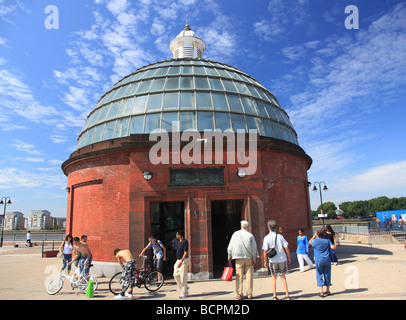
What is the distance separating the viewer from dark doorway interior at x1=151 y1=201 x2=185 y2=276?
1359 cm

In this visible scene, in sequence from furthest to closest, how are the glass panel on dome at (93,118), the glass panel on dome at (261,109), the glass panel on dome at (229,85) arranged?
1. the glass panel on dome at (93,118)
2. the glass panel on dome at (229,85)
3. the glass panel on dome at (261,109)

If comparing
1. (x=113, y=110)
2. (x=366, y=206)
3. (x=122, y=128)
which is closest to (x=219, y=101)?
(x=122, y=128)

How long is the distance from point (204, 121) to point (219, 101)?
5.72 ft

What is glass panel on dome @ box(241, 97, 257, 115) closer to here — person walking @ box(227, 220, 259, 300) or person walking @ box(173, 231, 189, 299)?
person walking @ box(173, 231, 189, 299)

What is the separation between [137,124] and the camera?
46.4 ft

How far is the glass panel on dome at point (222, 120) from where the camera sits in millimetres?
13927

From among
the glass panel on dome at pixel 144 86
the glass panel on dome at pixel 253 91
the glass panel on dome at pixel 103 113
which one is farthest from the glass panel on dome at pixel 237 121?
the glass panel on dome at pixel 103 113

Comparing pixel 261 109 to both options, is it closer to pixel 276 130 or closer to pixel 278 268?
pixel 276 130

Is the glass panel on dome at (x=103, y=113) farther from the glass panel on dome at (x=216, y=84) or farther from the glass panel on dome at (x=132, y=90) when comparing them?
the glass panel on dome at (x=216, y=84)

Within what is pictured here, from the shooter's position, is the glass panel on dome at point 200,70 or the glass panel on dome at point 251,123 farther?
the glass panel on dome at point 200,70

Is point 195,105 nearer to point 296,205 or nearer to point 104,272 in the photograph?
point 296,205

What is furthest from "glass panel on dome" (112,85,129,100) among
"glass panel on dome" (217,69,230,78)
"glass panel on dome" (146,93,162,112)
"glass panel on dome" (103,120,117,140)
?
"glass panel on dome" (217,69,230,78)

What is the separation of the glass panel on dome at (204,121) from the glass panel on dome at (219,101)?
2.38 feet
